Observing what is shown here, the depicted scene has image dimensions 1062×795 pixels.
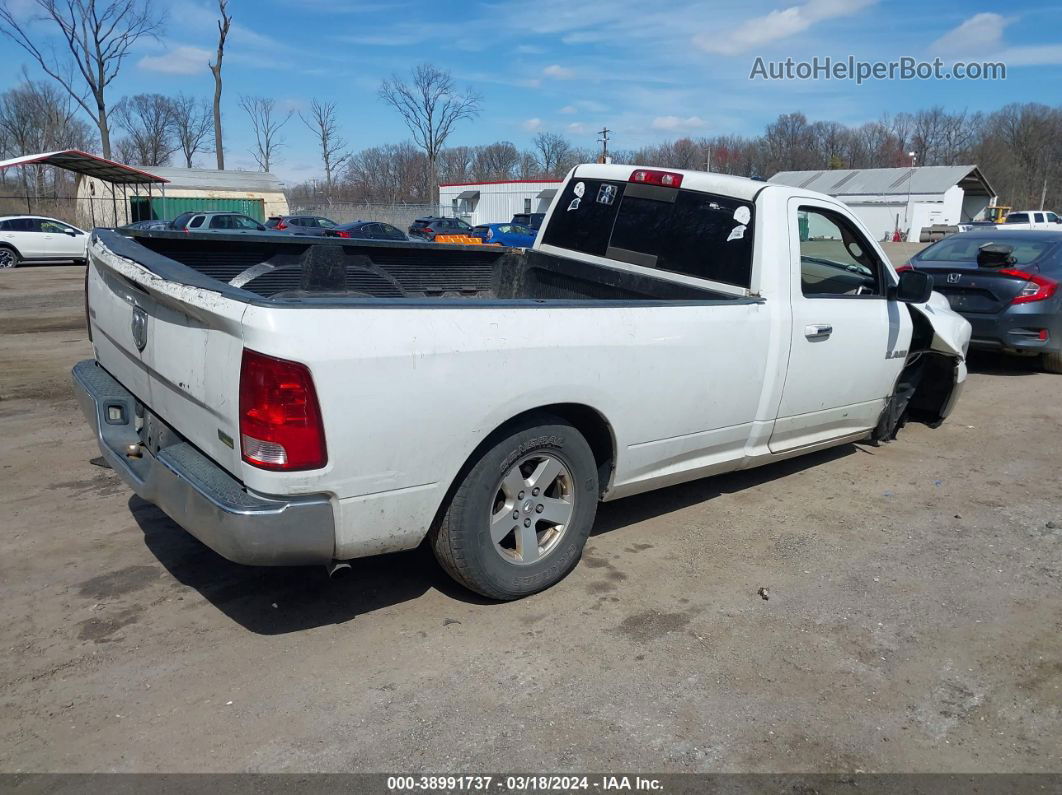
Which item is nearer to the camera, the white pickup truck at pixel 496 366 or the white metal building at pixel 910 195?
the white pickup truck at pixel 496 366

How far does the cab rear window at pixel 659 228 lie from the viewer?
4.68 m

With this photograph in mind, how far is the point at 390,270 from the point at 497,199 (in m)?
51.5

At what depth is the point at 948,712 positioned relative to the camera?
3104mm

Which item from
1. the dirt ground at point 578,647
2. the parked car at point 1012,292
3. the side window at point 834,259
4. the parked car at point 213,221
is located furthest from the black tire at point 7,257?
the side window at point 834,259

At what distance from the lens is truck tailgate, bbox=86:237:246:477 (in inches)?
116

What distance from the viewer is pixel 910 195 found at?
209ft

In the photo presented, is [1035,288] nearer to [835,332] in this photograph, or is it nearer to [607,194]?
[835,332]

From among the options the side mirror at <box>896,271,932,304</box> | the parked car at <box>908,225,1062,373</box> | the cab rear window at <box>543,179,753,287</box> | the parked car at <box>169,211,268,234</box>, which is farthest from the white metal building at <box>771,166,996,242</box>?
the cab rear window at <box>543,179,753,287</box>

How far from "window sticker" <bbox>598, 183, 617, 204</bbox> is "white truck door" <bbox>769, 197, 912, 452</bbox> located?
1170 mm

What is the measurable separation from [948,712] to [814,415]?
222cm

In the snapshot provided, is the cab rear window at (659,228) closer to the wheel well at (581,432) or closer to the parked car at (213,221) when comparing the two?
the wheel well at (581,432)

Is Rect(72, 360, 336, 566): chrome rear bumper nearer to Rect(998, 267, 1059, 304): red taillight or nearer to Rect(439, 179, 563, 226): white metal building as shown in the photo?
Rect(998, 267, 1059, 304): red taillight

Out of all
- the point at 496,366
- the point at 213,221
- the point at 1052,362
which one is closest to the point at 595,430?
the point at 496,366

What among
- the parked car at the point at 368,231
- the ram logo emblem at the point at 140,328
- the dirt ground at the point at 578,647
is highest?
the parked car at the point at 368,231
